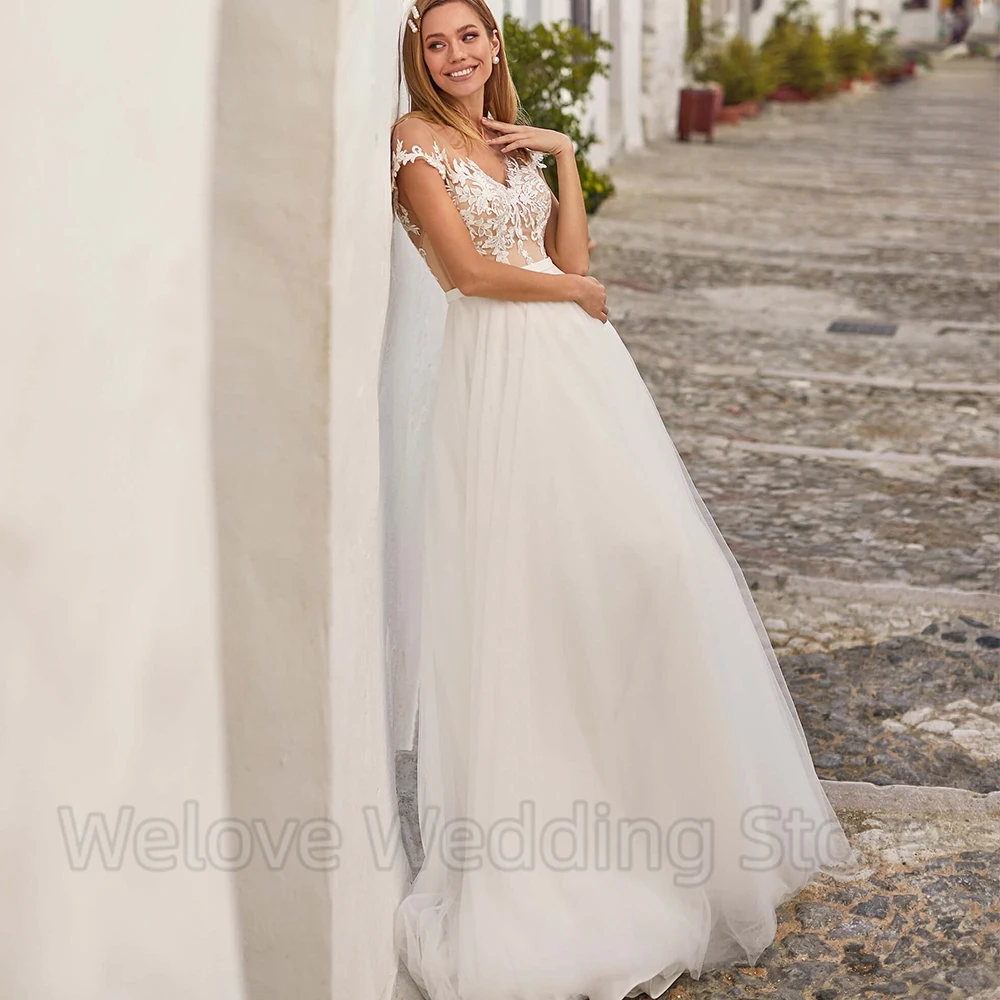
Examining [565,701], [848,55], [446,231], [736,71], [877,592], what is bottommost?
[877,592]

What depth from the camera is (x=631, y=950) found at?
2.65 metres

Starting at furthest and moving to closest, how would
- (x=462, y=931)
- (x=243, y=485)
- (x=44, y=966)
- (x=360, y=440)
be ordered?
(x=462, y=931) → (x=360, y=440) → (x=243, y=485) → (x=44, y=966)

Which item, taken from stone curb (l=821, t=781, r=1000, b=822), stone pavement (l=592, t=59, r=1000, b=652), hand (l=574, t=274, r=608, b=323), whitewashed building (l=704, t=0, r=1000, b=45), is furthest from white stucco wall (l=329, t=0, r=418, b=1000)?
whitewashed building (l=704, t=0, r=1000, b=45)

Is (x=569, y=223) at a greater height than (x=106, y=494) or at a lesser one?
greater

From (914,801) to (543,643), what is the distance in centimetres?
128

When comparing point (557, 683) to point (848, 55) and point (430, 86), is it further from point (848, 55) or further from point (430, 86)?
point (848, 55)

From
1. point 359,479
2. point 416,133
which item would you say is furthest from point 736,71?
point 359,479

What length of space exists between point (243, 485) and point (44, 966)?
75 cm

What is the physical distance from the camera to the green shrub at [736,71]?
698 inches

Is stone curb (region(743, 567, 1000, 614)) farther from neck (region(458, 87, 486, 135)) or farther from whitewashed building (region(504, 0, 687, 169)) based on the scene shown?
whitewashed building (region(504, 0, 687, 169))

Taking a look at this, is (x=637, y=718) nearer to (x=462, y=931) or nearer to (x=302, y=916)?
(x=462, y=931)

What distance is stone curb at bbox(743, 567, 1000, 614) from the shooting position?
448 cm

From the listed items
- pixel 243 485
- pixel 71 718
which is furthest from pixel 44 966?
pixel 243 485

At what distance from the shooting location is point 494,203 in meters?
2.68
